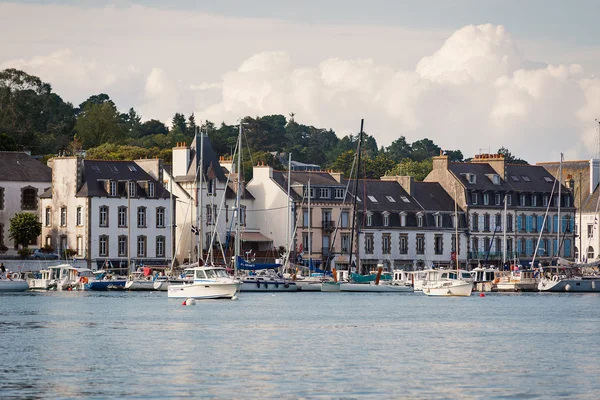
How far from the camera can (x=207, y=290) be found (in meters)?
108

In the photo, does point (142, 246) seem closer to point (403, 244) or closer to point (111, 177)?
point (111, 177)

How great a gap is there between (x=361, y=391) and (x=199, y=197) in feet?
326

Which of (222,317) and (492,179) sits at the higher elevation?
(492,179)

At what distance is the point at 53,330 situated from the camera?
2960 inches

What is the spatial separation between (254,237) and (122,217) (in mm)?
16133

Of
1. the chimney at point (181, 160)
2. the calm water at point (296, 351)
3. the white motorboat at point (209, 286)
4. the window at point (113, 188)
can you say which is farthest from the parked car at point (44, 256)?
the calm water at point (296, 351)

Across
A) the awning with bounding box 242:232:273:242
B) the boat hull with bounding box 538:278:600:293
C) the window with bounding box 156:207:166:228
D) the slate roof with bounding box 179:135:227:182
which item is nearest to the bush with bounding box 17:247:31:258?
the window with bounding box 156:207:166:228

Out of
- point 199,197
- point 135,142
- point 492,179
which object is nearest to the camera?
point 199,197

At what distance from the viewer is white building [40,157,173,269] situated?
138 meters

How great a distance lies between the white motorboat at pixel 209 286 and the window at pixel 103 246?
3134cm

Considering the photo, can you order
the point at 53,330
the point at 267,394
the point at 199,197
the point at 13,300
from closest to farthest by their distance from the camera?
the point at 267,394 → the point at 53,330 → the point at 13,300 → the point at 199,197

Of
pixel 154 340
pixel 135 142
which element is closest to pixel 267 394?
pixel 154 340

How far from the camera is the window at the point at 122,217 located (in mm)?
140125

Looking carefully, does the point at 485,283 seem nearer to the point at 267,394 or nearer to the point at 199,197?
the point at 199,197
